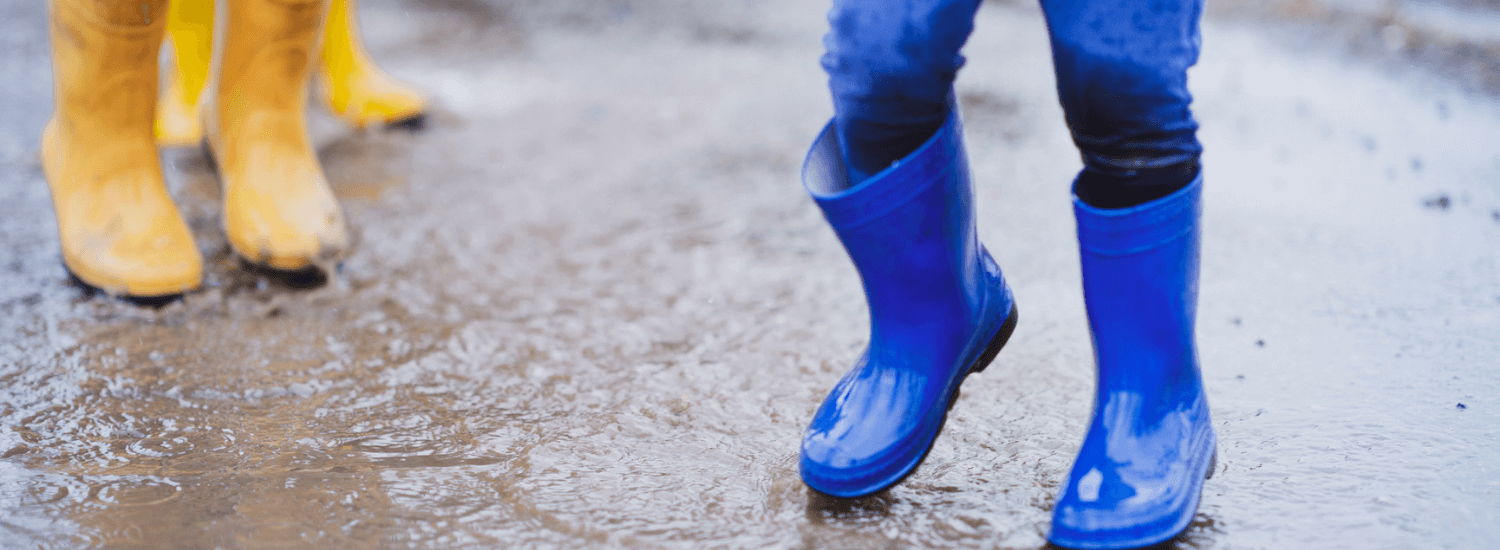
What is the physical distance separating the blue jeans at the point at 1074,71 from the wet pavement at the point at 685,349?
0.37 m

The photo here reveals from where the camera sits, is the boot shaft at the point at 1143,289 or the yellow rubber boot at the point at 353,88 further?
the yellow rubber boot at the point at 353,88

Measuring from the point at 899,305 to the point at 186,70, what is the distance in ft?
6.68

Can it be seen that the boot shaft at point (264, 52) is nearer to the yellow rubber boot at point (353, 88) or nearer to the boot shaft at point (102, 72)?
the boot shaft at point (102, 72)

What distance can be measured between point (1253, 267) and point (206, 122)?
2000mm

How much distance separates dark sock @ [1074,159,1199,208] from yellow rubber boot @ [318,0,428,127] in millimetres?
2082

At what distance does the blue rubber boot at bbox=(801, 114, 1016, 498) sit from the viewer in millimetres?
1044

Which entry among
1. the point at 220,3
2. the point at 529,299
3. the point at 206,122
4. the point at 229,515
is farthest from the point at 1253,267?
the point at 206,122

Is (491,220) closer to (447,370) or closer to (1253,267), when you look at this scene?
(447,370)

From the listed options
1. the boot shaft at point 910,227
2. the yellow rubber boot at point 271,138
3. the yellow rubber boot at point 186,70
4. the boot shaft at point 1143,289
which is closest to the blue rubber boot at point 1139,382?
the boot shaft at point 1143,289

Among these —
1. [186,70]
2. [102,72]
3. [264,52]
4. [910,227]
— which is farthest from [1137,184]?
[186,70]

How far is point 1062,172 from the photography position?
223 cm

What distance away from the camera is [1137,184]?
994 mm

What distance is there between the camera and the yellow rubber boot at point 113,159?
1650 millimetres

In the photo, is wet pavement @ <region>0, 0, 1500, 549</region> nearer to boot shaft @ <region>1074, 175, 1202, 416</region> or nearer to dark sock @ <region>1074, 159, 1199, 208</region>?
boot shaft @ <region>1074, 175, 1202, 416</region>
